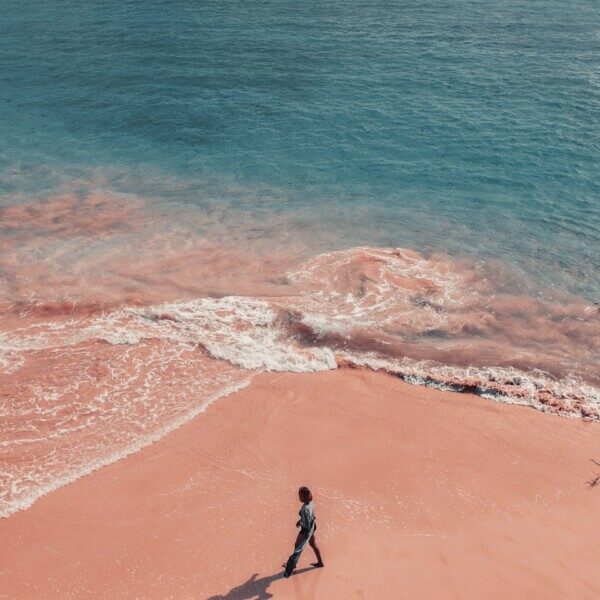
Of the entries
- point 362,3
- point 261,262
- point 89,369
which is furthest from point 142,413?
point 362,3

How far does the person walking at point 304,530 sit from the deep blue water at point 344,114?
1305 centimetres

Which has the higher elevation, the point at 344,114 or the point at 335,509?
the point at 344,114

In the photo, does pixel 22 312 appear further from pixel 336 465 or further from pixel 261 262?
pixel 336 465

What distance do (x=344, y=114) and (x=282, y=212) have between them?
9098 mm

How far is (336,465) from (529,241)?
42.6ft

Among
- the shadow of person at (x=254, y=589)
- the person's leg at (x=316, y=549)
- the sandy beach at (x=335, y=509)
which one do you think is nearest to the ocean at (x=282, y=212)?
the sandy beach at (x=335, y=509)

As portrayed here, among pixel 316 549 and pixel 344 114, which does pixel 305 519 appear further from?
pixel 344 114

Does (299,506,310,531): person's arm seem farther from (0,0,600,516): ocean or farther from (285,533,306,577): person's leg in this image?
Answer: (0,0,600,516): ocean

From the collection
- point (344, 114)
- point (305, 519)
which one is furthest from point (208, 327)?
point (344, 114)

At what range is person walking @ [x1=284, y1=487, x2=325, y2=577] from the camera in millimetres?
9305

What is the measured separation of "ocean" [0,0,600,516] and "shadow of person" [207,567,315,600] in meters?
4.23

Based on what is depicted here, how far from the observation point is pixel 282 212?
2255cm

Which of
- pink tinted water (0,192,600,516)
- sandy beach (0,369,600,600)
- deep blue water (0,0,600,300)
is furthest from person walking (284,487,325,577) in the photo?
deep blue water (0,0,600,300)

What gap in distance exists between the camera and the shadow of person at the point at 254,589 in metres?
9.51
